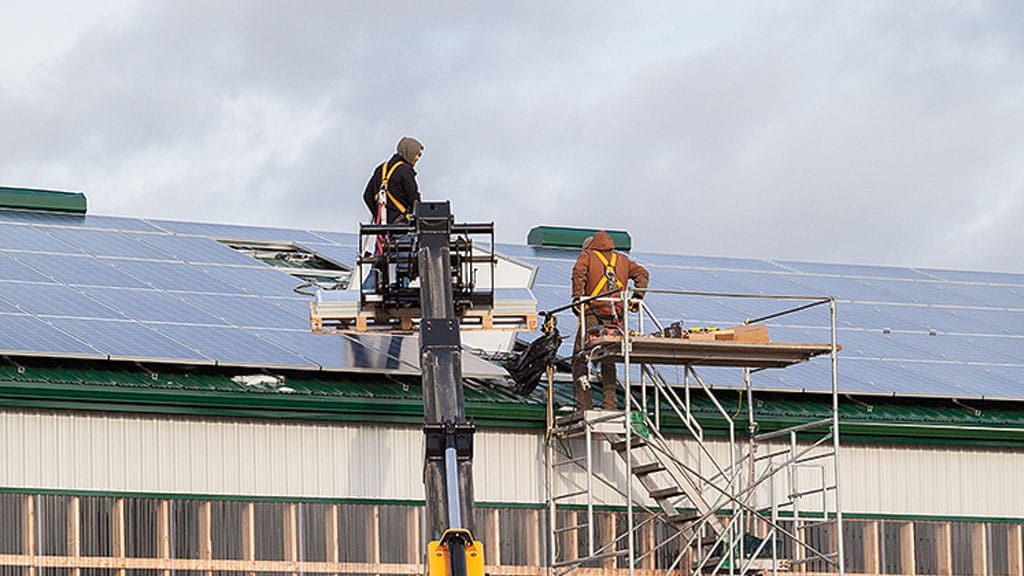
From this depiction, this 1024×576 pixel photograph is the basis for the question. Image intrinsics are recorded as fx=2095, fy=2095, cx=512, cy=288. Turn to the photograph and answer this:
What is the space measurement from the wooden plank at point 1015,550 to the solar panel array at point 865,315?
2022 mm

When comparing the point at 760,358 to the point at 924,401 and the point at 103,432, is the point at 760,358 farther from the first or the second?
the point at 103,432

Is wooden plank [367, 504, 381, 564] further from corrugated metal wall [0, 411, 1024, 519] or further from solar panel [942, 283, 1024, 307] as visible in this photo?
solar panel [942, 283, 1024, 307]

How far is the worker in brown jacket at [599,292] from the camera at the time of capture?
90.8 ft

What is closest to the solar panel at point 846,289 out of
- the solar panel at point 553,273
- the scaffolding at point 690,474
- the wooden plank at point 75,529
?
the solar panel at point 553,273

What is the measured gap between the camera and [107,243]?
3303 centimetres

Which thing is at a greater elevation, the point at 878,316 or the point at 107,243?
the point at 107,243

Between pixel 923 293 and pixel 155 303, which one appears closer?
pixel 155 303

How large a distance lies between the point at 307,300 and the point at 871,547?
29.5 feet

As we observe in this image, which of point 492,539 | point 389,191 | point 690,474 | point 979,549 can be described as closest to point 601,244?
point 389,191

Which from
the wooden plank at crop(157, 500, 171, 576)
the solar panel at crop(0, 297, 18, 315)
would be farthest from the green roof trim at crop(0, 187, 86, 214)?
the wooden plank at crop(157, 500, 171, 576)

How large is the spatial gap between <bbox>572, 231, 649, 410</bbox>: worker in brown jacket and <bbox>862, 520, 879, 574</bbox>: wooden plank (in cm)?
455

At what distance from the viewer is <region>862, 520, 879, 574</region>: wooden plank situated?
2969cm

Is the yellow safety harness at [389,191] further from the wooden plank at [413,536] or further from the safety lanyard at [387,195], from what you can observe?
the wooden plank at [413,536]

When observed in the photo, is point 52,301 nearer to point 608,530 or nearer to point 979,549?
point 608,530
